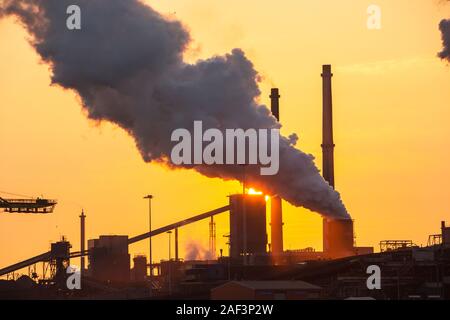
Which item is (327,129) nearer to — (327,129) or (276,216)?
(327,129)

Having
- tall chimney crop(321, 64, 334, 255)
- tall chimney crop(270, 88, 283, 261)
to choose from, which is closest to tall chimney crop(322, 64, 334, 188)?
tall chimney crop(321, 64, 334, 255)

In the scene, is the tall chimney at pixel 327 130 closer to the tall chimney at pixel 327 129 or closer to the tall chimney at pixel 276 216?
the tall chimney at pixel 327 129

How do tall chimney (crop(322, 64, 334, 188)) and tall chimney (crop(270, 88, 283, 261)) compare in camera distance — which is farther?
tall chimney (crop(270, 88, 283, 261))

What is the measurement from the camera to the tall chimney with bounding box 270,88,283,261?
188m

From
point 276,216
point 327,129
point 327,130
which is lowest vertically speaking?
point 276,216

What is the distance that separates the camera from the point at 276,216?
188 m

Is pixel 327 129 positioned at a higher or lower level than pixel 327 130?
higher

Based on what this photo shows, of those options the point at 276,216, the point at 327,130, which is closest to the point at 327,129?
the point at 327,130

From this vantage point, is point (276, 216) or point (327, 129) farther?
point (276, 216)

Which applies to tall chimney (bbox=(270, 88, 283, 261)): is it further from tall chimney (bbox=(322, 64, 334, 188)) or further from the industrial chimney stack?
tall chimney (bbox=(322, 64, 334, 188))

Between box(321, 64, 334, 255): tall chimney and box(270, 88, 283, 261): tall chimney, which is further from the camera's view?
box(270, 88, 283, 261): tall chimney
